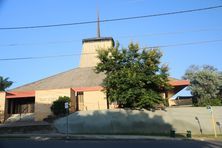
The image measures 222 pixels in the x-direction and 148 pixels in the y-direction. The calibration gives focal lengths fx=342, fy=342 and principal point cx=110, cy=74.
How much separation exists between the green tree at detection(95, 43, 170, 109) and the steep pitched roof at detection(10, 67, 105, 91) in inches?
336

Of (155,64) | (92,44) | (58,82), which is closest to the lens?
(155,64)

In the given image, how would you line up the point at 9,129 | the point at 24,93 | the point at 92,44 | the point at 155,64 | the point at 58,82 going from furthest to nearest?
1. the point at 92,44
2. the point at 58,82
3. the point at 24,93
4. the point at 155,64
5. the point at 9,129

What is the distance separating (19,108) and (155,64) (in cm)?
2101

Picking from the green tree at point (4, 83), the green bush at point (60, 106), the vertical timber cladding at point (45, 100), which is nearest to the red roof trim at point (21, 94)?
the vertical timber cladding at point (45, 100)

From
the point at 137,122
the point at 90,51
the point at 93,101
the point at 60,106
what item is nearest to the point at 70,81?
the point at 93,101

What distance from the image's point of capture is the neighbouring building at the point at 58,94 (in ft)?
134

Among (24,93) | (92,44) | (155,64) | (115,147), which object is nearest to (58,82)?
(24,93)

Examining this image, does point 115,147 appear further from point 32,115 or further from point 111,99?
point 32,115

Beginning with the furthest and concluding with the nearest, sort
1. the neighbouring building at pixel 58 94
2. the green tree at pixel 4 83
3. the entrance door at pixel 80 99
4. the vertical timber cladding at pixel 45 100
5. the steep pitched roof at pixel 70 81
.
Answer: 1. the green tree at pixel 4 83
2. the steep pitched roof at pixel 70 81
3. the entrance door at pixel 80 99
4. the neighbouring building at pixel 58 94
5. the vertical timber cladding at pixel 45 100

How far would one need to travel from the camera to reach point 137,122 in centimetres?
3375

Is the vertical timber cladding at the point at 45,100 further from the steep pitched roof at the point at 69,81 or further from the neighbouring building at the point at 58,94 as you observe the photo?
the steep pitched roof at the point at 69,81

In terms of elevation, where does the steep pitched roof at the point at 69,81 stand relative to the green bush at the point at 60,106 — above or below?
above

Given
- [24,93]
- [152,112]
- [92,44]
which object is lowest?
[152,112]

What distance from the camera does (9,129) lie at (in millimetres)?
32344
